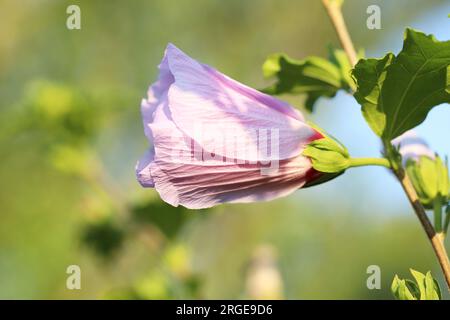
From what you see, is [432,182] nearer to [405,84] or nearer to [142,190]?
[405,84]

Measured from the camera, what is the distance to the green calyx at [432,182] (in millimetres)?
979

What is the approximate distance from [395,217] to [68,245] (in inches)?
64.8

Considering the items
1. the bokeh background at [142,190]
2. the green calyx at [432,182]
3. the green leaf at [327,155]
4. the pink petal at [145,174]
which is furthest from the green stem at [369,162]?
the bokeh background at [142,190]

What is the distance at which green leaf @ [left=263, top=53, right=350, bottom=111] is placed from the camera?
103 centimetres

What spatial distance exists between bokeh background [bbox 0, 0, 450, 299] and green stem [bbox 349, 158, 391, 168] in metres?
0.85

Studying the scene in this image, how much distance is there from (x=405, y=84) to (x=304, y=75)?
0.22 m

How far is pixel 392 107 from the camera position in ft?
2.87

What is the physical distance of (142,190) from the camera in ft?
6.41

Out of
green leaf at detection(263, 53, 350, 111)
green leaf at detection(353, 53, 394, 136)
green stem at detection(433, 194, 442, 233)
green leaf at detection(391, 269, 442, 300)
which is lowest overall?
green leaf at detection(391, 269, 442, 300)

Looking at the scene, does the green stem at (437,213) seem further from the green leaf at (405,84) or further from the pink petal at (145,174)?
the pink petal at (145,174)

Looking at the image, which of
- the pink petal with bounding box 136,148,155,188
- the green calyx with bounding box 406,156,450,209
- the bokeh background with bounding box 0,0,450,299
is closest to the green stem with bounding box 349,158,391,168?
the green calyx with bounding box 406,156,450,209

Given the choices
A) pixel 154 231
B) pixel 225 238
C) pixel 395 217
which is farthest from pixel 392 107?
pixel 225 238

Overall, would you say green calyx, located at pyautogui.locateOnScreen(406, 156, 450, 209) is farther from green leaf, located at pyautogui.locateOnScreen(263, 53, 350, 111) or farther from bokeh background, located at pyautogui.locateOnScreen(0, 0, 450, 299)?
bokeh background, located at pyautogui.locateOnScreen(0, 0, 450, 299)

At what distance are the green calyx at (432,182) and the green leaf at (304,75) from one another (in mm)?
160
